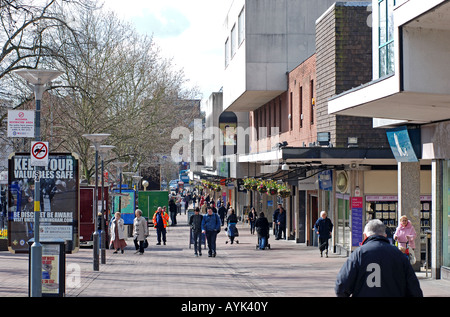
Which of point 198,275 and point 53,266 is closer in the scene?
point 53,266

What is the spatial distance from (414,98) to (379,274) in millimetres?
7817

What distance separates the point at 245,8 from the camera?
3747 cm

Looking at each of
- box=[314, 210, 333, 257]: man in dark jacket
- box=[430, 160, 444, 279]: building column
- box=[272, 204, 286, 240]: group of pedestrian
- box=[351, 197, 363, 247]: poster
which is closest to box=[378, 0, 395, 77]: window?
box=[430, 160, 444, 279]: building column

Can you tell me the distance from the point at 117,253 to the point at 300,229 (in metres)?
8.88

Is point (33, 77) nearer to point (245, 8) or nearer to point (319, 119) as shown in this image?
point (319, 119)

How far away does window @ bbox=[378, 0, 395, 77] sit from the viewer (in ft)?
55.3

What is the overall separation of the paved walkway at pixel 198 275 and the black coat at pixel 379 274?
24.9 ft

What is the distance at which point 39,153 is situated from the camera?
12852mm

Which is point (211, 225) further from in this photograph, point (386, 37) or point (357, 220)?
point (386, 37)

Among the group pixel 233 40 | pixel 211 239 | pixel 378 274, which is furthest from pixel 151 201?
pixel 378 274

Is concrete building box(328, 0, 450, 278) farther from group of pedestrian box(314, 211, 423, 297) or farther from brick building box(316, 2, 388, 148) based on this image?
group of pedestrian box(314, 211, 423, 297)

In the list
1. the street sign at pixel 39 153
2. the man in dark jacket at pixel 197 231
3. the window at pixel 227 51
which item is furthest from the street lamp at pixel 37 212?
the window at pixel 227 51

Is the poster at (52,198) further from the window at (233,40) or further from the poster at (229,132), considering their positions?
the poster at (229,132)
